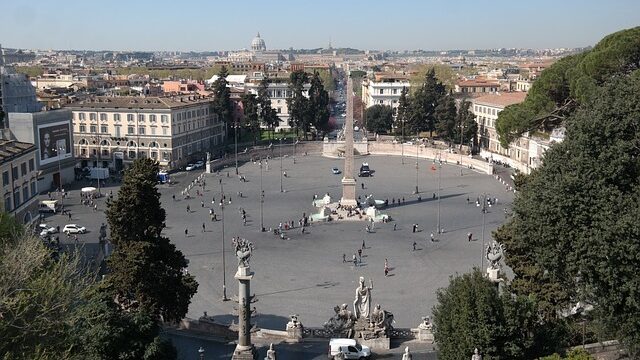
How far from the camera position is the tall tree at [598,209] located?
14.8 m

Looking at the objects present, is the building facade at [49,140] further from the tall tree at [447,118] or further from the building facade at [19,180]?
the tall tree at [447,118]

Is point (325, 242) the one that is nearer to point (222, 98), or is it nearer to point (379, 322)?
point (379, 322)

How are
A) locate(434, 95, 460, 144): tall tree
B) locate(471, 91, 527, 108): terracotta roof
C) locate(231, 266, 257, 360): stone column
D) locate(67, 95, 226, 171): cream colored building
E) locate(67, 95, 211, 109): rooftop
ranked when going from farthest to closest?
locate(434, 95, 460, 144): tall tree, locate(471, 91, 527, 108): terracotta roof, locate(67, 95, 211, 109): rooftop, locate(67, 95, 226, 171): cream colored building, locate(231, 266, 257, 360): stone column

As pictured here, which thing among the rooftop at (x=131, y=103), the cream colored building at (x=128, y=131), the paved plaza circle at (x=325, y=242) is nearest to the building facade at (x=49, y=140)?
the cream colored building at (x=128, y=131)

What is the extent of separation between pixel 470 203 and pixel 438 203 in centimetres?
304

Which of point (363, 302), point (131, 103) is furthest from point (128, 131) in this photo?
point (363, 302)

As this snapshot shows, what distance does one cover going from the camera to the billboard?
4925 centimetres

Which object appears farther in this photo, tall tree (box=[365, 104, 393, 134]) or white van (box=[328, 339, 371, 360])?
tall tree (box=[365, 104, 393, 134])

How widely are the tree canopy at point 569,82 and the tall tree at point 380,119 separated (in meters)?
50.1

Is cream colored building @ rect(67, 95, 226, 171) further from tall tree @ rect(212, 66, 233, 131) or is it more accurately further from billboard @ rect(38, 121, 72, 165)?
billboard @ rect(38, 121, 72, 165)

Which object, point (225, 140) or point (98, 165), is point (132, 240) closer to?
point (98, 165)

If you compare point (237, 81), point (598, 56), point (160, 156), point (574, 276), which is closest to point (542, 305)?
point (574, 276)

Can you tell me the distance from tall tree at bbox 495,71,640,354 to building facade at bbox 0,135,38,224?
74.4 feet

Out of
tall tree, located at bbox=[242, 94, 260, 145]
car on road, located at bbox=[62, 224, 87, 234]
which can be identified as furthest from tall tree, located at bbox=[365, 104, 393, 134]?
car on road, located at bbox=[62, 224, 87, 234]
